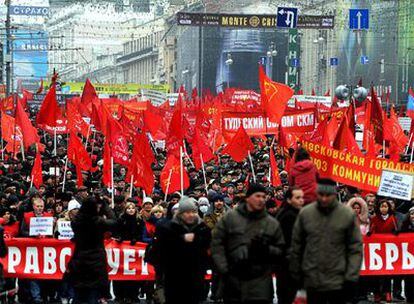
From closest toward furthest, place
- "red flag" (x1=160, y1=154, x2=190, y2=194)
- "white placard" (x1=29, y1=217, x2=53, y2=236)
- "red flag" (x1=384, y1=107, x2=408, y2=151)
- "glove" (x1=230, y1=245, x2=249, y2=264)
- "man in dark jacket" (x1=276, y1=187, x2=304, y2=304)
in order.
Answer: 1. "glove" (x1=230, y1=245, x2=249, y2=264)
2. "man in dark jacket" (x1=276, y1=187, x2=304, y2=304)
3. "white placard" (x1=29, y1=217, x2=53, y2=236)
4. "red flag" (x1=160, y1=154, x2=190, y2=194)
5. "red flag" (x1=384, y1=107, x2=408, y2=151)

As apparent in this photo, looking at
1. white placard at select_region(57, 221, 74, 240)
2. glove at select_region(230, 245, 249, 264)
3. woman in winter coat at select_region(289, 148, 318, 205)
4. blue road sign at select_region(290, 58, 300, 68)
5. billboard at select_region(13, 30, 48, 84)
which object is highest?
woman in winter coat at select_region(289, 148, 318, 205)

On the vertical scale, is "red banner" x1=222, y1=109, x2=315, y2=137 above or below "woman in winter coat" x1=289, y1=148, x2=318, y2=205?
below

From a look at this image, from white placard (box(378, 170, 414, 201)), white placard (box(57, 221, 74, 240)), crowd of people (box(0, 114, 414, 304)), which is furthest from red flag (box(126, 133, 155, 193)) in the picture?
white placard (box(378, 170, 414, 201))

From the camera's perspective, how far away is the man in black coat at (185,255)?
12.1 m

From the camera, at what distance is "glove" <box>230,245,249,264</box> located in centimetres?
1123

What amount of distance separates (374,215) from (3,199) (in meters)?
4.97

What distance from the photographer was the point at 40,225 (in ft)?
53.5

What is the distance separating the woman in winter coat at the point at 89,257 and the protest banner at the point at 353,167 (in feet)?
13.0

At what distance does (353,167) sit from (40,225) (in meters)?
3.41

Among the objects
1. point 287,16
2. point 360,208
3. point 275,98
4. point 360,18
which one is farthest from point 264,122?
point 360,18

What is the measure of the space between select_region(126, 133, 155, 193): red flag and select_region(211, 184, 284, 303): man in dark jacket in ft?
30.8

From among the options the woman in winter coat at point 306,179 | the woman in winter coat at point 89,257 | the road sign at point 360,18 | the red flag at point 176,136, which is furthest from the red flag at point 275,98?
the road sign at point 360,18

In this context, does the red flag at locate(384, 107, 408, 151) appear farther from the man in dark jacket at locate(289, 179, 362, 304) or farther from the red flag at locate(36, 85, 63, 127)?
the man in dark jacket at locate(289, 179, 362, 304)

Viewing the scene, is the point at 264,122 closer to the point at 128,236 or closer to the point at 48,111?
the point at 48,111
